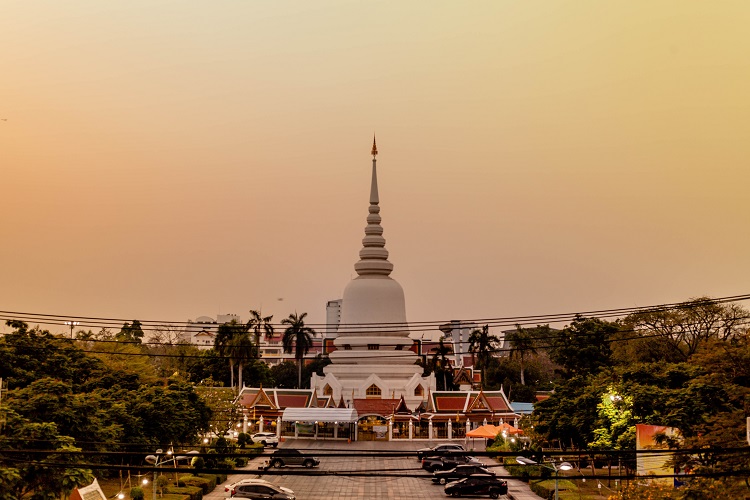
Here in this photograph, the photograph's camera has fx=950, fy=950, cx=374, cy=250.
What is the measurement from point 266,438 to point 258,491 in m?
28.7

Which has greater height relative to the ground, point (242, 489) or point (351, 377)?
point (351, 377)

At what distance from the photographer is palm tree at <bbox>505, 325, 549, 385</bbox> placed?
338 ft

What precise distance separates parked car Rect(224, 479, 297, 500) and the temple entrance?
3380 centimetres

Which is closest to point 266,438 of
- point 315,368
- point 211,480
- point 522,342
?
point 211,480

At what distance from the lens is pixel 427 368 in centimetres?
12069

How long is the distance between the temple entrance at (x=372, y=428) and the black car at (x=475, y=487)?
31153 mm

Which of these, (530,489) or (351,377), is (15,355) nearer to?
(530,489)

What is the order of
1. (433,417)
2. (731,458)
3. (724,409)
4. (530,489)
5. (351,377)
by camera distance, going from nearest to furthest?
(731,458)
(724,409)
(530,489)
(433,417)
(351,377)

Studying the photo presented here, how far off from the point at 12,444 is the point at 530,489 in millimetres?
26906

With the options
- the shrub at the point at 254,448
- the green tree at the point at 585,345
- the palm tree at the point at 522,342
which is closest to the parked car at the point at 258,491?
the shrub at the point at 254,448

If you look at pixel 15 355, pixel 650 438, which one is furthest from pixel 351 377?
pixel 650 438

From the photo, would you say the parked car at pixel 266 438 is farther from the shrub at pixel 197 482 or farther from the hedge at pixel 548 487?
the hedge at pixel 548 487

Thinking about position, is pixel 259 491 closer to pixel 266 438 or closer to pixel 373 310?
pixel 266 438

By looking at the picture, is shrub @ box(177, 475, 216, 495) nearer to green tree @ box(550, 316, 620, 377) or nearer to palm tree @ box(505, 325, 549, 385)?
green tree @ box(550, 316, 620, 377)
